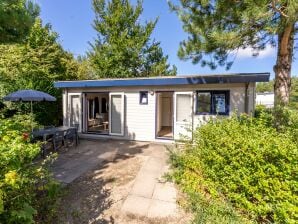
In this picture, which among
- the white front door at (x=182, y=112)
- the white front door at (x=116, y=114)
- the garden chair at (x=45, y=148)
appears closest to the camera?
the garden chair at (x=45, y=148)

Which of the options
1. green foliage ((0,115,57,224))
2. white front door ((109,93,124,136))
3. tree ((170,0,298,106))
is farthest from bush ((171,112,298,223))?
white front door ((109,93,124,136))

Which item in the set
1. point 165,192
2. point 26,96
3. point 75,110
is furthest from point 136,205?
point 75,110

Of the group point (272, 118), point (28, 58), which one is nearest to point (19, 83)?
point (28, 58)

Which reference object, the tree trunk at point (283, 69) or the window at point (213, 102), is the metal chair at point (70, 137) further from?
the tree trunk at point (283, 69)

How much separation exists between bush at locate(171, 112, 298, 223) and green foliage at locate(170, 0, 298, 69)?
1.83 m

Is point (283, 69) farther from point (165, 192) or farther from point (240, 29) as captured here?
point (165, 192)

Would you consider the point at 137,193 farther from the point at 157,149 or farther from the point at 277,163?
the point at 157,149

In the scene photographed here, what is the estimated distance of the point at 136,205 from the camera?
3.92m

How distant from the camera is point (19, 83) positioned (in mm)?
11023

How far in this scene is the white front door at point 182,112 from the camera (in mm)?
8219

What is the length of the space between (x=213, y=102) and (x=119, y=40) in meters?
13.3

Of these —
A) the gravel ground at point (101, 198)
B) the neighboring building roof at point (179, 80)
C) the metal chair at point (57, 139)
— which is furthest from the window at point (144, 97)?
the gravel ground at point (101, 198)

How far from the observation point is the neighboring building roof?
6865 mm

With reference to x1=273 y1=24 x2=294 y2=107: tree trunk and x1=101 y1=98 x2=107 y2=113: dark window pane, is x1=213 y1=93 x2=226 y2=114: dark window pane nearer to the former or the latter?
x1=273 y1=24 x2=294 y2=107: tree trunk
